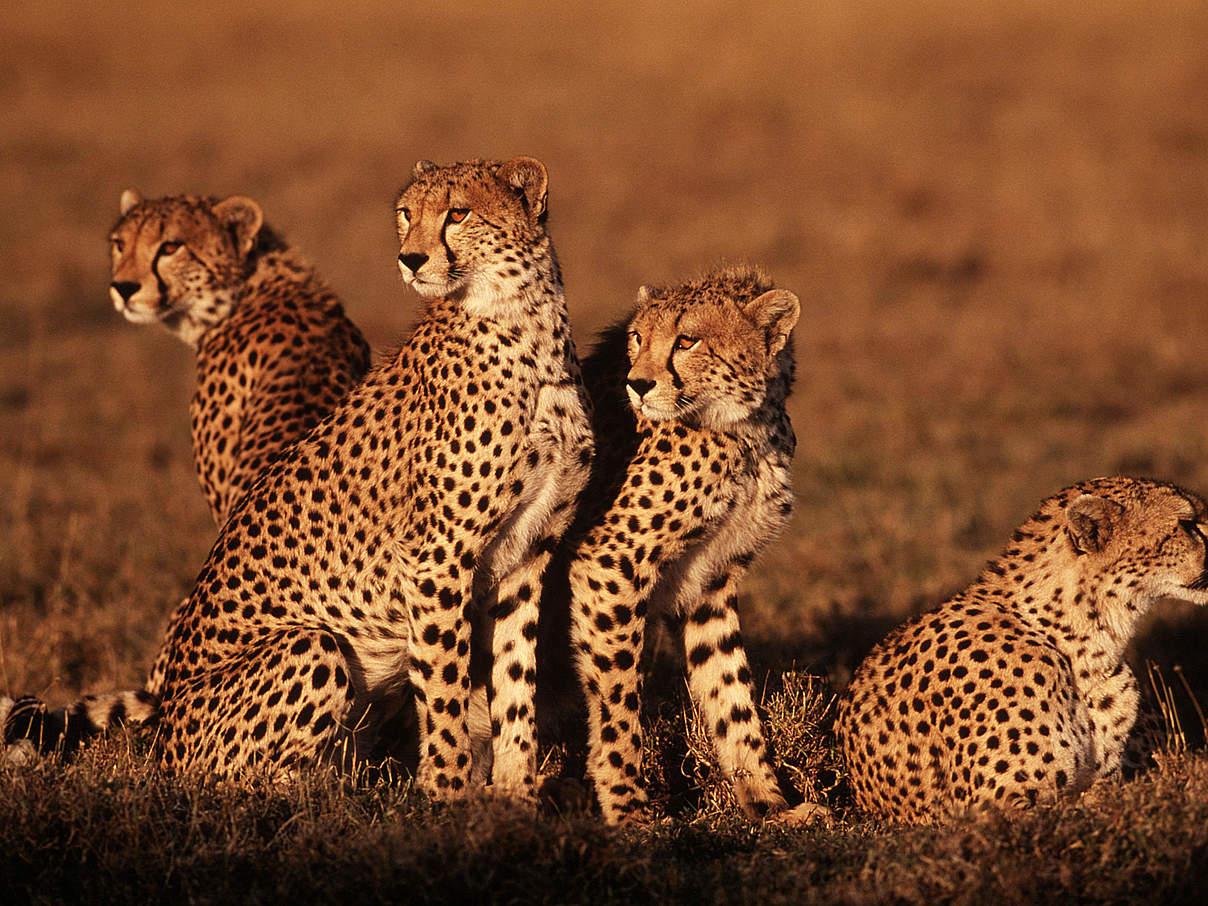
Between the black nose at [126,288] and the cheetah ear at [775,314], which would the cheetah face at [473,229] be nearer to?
the cheetah ear at [775,314]

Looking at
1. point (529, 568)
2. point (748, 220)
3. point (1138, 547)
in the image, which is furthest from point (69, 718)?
point (748, 220)

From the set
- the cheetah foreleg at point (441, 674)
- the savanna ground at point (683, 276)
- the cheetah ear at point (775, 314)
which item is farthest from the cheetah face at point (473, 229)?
the savanna ground at point (683, 276)

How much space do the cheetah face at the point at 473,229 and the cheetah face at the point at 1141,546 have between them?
4.92 ft

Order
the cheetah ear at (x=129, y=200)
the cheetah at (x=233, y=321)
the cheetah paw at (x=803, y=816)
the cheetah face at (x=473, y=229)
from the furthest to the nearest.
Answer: the cheetah ear at (x=129, y=200)
the cheetah at (x=233, y=321)
the cheetah paw at (x=803, y=816)
the cheetah face at (x=473, y=229)

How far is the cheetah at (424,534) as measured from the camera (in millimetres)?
3500

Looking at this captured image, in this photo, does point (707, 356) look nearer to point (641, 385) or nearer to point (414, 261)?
point (641, 385)

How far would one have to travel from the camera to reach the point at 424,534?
3.54 m

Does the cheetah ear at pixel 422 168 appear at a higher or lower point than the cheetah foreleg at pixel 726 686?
higher

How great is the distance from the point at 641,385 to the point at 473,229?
1.83 ft

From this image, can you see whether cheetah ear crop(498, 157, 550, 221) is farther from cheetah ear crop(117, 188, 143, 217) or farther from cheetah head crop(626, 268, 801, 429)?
cheetah ear crop(117, 188, 143, 217)

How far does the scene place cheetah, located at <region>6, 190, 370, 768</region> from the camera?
4.80 m

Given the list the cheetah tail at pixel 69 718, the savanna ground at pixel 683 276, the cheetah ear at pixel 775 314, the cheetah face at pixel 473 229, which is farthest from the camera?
the cheetah tail at pixel 69 718

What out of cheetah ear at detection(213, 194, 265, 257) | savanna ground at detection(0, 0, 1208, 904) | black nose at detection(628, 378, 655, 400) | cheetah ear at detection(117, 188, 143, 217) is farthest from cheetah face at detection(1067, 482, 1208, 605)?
cheetah ear at detection(117, 188, 143, 217)

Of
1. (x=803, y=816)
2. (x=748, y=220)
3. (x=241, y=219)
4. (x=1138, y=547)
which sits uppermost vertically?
(x=748, y=220)
